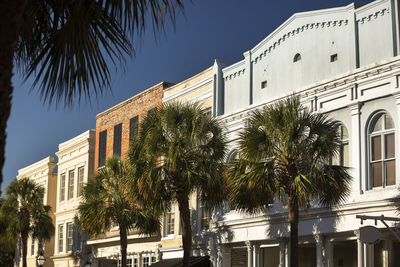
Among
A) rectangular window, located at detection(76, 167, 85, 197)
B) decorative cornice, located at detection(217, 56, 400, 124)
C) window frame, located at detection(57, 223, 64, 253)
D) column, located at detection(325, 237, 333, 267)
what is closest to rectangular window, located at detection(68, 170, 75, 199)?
rectangular window, located at detection(76, 167, 85, 197)

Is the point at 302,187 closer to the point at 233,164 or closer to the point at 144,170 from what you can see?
the point at 233,164

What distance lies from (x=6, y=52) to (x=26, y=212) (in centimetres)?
3972

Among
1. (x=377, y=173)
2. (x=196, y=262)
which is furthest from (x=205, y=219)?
(x=377, y=173)

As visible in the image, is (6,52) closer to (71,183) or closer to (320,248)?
(320,248)

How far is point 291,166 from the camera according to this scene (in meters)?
19.5

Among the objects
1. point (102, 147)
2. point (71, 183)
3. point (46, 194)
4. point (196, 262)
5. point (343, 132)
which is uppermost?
point (102, 147)

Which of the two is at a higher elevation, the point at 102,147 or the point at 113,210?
the point at 102,147

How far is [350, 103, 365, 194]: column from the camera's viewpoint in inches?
892

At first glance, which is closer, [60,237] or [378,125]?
[378,125]

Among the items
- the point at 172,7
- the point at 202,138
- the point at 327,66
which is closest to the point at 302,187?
the point at 202,138

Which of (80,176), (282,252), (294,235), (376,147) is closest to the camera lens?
(294,235)

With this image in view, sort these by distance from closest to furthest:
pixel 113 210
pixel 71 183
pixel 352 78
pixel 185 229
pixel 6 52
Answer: pixel 6 52
pixel 185 229
pixel 352 78
pixel 113 210
pixel 71 183

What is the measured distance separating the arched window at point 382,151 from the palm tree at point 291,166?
9.03 feet

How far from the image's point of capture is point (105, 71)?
19.4ft
